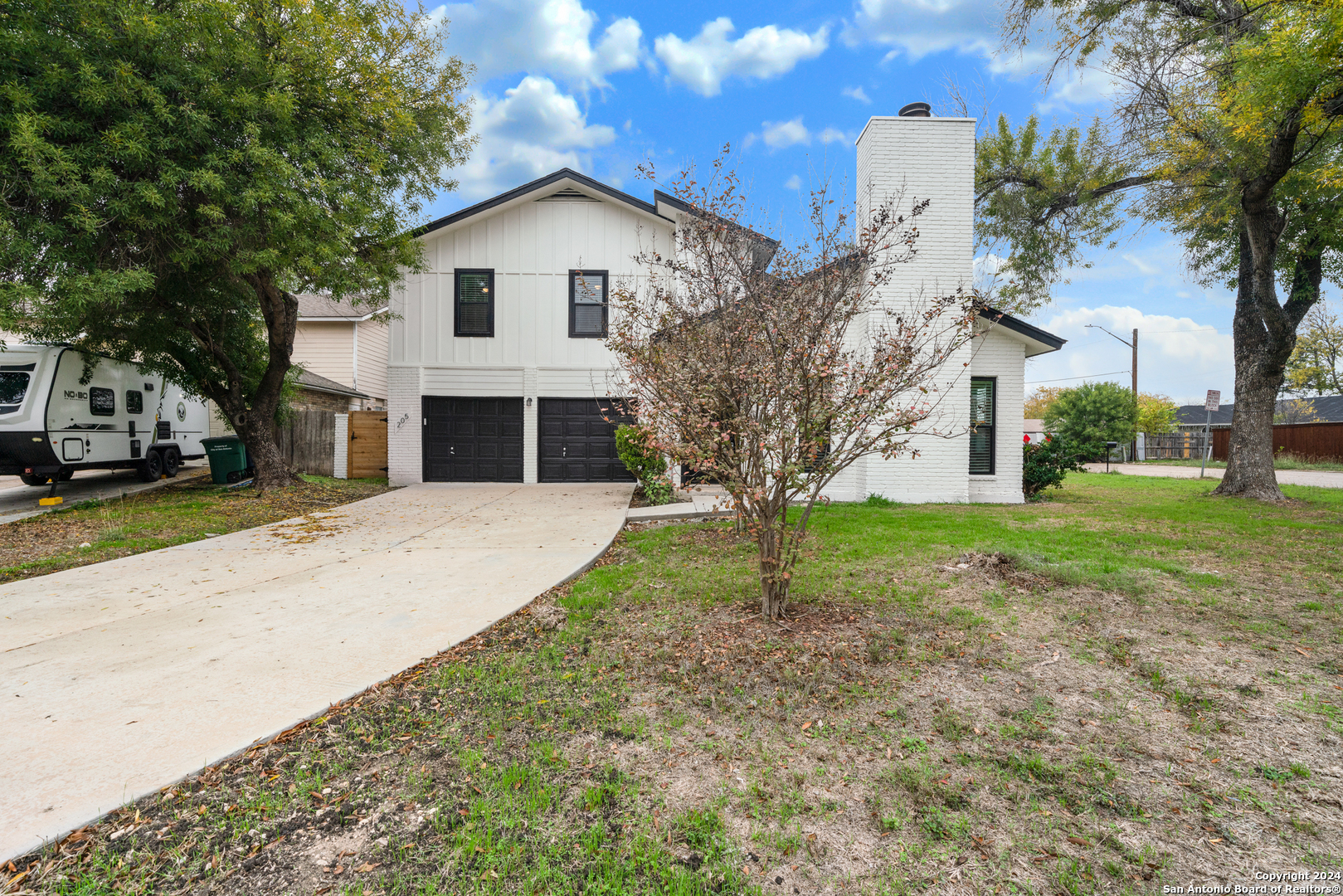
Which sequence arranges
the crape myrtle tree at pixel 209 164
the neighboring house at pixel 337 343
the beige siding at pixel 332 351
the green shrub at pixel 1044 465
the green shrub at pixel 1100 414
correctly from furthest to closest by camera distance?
the green shrub at pixel 1100 414 → the beige siding at pixel 332 351 → the neighboring house at pixel 337 343 → the green shrub at pixel 1044 465 → the crape myrtle tree at pixel 209 164

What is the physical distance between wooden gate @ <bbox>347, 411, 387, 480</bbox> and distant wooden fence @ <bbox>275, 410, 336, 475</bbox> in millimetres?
481

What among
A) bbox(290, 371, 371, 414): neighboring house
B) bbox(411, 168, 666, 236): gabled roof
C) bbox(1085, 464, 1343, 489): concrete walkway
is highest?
bbox(411, 168, 666, 236): gabled roof

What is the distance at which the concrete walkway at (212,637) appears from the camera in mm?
2535

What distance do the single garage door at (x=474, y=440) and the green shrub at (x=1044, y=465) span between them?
1077 centimetres

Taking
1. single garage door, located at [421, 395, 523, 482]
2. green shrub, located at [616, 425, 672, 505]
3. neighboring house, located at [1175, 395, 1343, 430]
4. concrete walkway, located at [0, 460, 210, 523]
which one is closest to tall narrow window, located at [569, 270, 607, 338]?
single garage door, located at [421, 395, 523, 482]

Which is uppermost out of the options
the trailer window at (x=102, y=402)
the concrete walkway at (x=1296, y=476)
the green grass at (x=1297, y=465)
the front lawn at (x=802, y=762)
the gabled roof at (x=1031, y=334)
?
the gabled roof at (x=1031, y=334)

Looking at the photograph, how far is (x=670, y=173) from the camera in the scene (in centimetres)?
558

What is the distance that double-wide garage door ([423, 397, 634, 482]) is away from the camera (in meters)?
14.0

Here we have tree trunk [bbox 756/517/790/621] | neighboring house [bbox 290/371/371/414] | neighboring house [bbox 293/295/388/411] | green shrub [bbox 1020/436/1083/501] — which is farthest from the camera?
neighboring house [bbox 293/295/388/411]

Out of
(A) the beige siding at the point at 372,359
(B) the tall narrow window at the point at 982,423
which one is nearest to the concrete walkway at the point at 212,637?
(B) the tall narrow window at the point at 982,423

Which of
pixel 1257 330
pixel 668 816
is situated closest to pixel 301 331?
pixel 668 816

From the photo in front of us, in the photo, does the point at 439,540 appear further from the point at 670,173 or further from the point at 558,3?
the point at 558,3

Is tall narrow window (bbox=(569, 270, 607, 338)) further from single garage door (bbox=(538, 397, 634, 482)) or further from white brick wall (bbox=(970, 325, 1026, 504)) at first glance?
white brick wall (bbox=(970, 325, 1026, 504))

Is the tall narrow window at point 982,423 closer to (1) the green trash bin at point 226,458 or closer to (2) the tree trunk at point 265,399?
(2) the tree trunk at point 265,399
